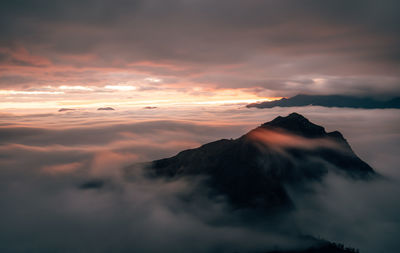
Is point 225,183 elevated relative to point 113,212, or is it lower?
elevated

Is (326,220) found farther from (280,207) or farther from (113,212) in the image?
(113,212)

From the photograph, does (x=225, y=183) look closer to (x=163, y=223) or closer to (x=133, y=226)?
(x=163, y=223)

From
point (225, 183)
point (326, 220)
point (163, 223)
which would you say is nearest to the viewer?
point (163, 223)

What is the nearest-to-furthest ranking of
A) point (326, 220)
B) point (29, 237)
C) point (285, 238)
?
1. point (285, 238)
2. point (29, 237)
3. point (326, 220)

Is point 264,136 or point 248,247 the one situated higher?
point 264,136

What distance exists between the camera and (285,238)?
120m

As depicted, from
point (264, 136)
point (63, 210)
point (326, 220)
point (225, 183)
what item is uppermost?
point (264, 136)

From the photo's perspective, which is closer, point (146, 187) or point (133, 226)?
point (133, 226)

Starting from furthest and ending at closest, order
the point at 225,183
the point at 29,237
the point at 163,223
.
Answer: the point at 225,183, the point at 163,223, the point at 29,237

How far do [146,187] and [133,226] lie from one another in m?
45.4

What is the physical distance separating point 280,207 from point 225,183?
140 ft

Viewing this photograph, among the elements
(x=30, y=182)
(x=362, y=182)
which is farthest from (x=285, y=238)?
(x=30, y=182)

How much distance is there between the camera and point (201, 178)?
176750 millimetres

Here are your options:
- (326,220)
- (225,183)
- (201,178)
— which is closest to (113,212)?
(201,178)
